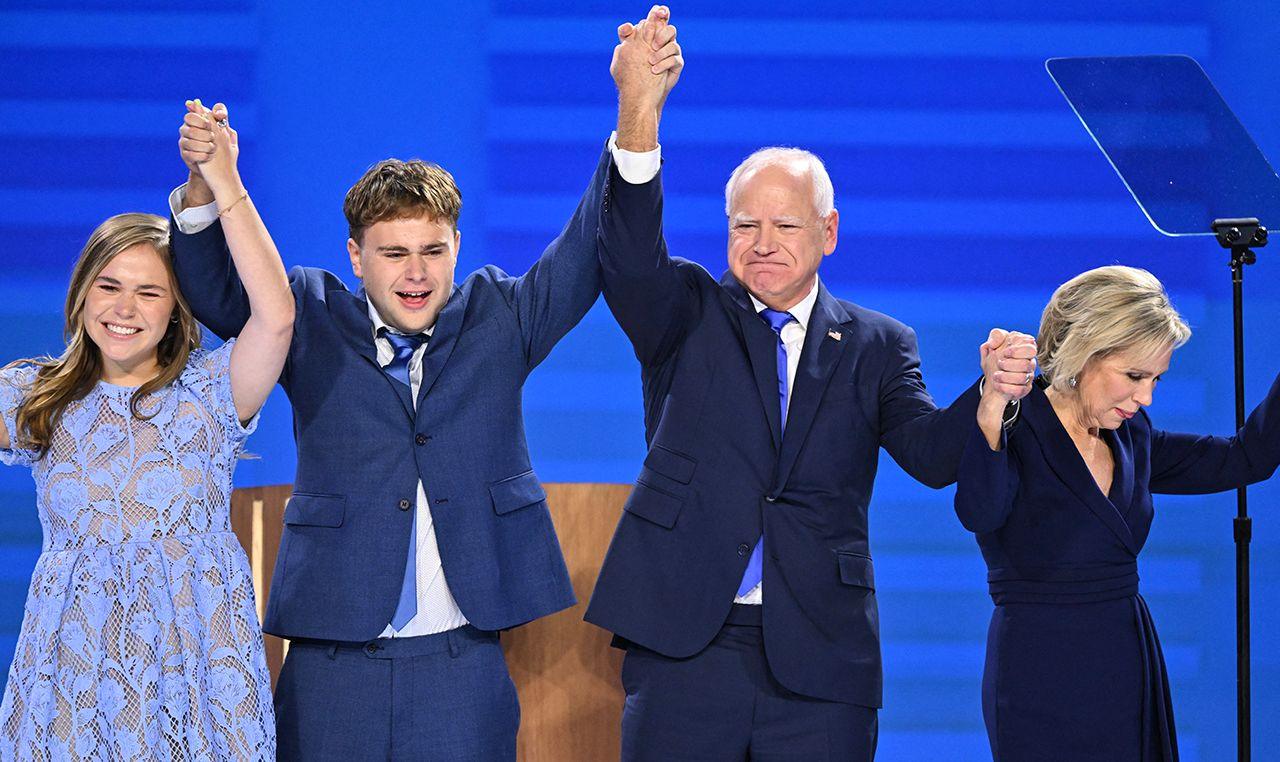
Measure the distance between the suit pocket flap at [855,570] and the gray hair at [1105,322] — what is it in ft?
1.79

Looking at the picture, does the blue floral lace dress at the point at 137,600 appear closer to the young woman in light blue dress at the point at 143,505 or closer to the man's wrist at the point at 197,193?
the young woman in light blue dress at the point at 143,505

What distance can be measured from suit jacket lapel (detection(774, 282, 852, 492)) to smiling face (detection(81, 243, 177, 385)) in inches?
40.5

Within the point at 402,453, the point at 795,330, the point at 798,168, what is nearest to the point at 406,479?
the point at 402,453

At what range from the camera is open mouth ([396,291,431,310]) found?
2.37 metres

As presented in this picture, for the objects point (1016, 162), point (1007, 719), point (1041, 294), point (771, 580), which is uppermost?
point (1016, 162)

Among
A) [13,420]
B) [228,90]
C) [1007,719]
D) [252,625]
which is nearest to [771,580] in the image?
[1007,719]

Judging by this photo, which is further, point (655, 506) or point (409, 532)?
point (655, 506)

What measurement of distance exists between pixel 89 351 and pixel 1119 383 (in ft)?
5.81

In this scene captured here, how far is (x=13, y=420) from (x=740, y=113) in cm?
234

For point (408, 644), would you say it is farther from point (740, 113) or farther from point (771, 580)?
point (740, 113)

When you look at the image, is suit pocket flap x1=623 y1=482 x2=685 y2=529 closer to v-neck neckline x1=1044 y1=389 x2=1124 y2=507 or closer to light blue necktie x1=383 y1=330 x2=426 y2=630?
light blue necktie x1=383 y1=330 x2=426 y2=630

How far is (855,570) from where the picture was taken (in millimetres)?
2408

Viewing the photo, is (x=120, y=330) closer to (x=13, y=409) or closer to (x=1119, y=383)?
(x=13, y=409)

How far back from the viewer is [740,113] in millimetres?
4031
